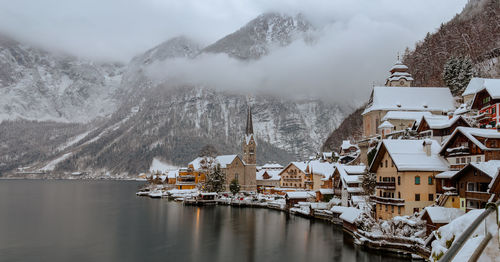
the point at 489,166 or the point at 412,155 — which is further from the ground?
the point at 412,155

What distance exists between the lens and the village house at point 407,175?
39.1 meters

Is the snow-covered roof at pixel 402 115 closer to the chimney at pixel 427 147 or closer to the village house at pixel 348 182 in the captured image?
the village house at pixel 348 182

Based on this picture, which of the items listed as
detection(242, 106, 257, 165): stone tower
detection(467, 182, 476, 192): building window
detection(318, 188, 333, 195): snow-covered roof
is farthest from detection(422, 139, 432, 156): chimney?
detection(242, 106, 257, 165): stone tower

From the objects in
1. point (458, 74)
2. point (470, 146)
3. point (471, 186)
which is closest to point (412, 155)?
point (470, 146)

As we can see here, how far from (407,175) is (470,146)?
23.2ft

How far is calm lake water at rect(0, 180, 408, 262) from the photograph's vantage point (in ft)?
127

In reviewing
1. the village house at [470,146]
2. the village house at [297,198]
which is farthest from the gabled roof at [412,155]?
the village house at [297,198]

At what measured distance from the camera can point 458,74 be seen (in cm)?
7131

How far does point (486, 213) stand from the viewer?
24.4 feet

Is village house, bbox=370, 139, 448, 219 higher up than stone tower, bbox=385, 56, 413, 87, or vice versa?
stone tower, bbox=385, 56, 413, 87

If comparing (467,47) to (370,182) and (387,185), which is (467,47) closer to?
(370,182)

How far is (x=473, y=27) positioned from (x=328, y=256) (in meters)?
83.6

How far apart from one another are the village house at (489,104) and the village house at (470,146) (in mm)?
7255

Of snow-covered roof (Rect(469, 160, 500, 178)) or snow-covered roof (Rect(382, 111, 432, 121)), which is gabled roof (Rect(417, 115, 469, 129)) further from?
snow-covered roof (Rect(382, 111, 432, 121))
